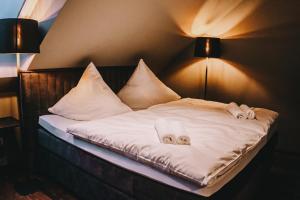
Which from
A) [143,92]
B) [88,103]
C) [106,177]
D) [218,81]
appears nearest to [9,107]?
[88,103]

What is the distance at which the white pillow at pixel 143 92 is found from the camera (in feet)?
9.95

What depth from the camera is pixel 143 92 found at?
3086 millimetres

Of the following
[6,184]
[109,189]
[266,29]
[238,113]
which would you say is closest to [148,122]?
[109,189]

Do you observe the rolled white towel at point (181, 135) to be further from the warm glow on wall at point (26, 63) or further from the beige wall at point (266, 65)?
the beige wall at point (266, 65)

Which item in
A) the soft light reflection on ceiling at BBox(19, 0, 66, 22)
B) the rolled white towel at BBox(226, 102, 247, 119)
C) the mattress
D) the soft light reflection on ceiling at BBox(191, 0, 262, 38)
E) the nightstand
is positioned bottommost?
the nightstand

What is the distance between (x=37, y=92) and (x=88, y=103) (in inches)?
20.7

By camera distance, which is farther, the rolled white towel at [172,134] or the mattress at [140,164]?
the rolled white towel at [172,134]

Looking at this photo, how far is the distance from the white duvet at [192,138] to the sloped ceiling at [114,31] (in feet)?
2.94

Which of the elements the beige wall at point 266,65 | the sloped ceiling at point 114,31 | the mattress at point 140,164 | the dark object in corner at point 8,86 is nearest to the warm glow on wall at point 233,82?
the beige wall at point 266,65

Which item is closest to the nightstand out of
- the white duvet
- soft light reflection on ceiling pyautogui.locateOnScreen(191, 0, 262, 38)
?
the white duvet

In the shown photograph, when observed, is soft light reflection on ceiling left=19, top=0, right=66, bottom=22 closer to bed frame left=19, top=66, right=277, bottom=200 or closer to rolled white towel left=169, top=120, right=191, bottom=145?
bed frame left=19, top=66, right=277, bottom=200

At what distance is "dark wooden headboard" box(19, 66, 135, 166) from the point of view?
2580 mm

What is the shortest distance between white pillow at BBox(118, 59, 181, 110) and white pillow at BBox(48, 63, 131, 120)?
1.23 ft

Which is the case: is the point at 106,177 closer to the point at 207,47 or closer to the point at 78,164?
the point at 78,164
